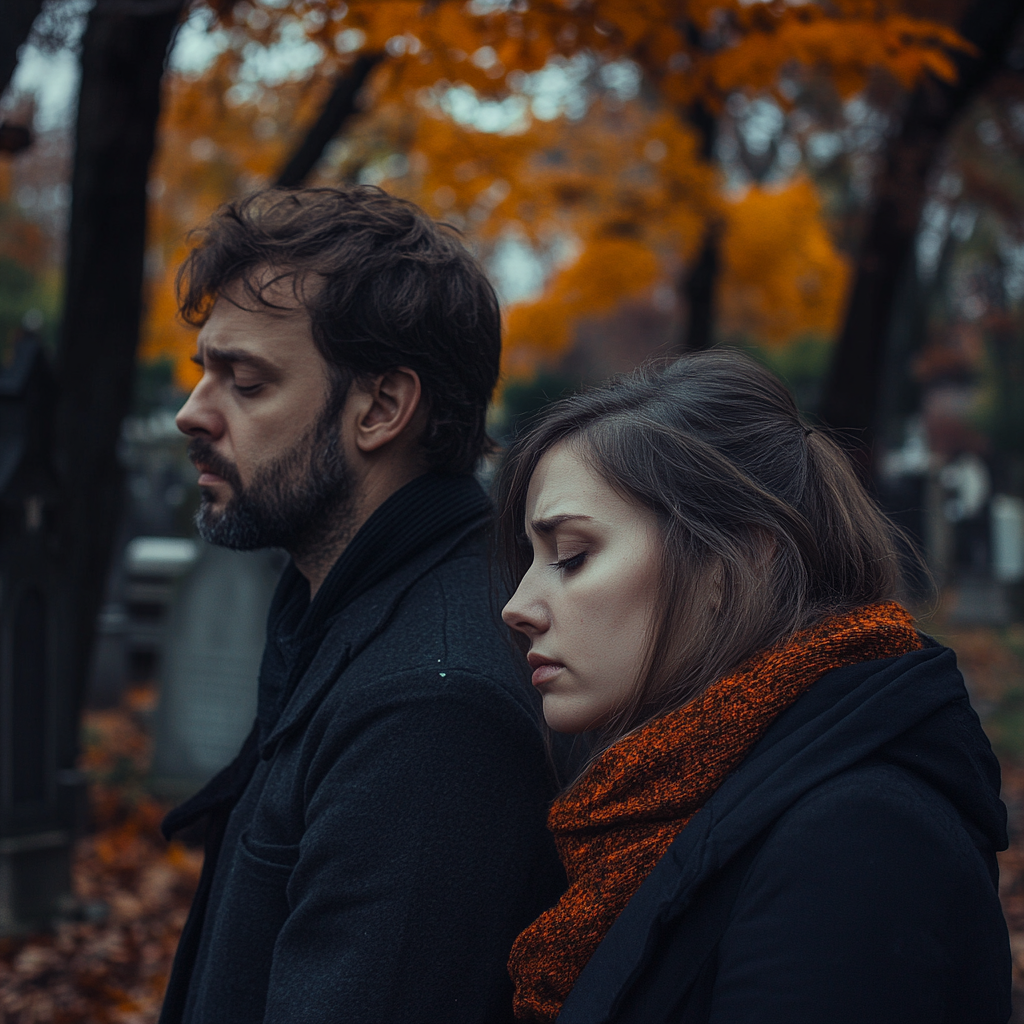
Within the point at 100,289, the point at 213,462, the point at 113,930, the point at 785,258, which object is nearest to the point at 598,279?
the point at 785,258

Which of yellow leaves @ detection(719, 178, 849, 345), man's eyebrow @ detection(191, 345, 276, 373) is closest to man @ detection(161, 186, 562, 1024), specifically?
man's eyebrow @ detection(191, 345, 276, 373)

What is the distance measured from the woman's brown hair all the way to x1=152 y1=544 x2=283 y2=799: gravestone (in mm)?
5131

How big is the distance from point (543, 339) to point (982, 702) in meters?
7.68

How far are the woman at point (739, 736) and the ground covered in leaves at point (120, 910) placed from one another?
1384mm

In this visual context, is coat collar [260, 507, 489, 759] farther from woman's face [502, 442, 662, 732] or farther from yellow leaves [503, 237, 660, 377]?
yellow leaves [503, 237, 660, 377]

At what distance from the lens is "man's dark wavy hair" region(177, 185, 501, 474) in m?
1.83

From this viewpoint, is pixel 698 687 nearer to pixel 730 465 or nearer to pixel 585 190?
pixel 730 465

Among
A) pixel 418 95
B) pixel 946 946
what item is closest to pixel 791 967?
pixel 946 946

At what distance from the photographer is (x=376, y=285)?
1.85 metres

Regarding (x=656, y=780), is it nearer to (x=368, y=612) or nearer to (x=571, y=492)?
(x=571, y=492)

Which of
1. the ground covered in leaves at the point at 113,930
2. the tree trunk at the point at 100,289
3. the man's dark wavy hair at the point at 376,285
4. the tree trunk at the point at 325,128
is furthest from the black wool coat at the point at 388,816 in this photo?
the tree trunk at the point at 325,128

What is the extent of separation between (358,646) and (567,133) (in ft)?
31.6

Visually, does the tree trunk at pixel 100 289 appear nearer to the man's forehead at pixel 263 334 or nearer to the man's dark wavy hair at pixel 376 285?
the man's dark wavy hair at pixel 376 285

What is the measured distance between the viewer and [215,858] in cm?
187
